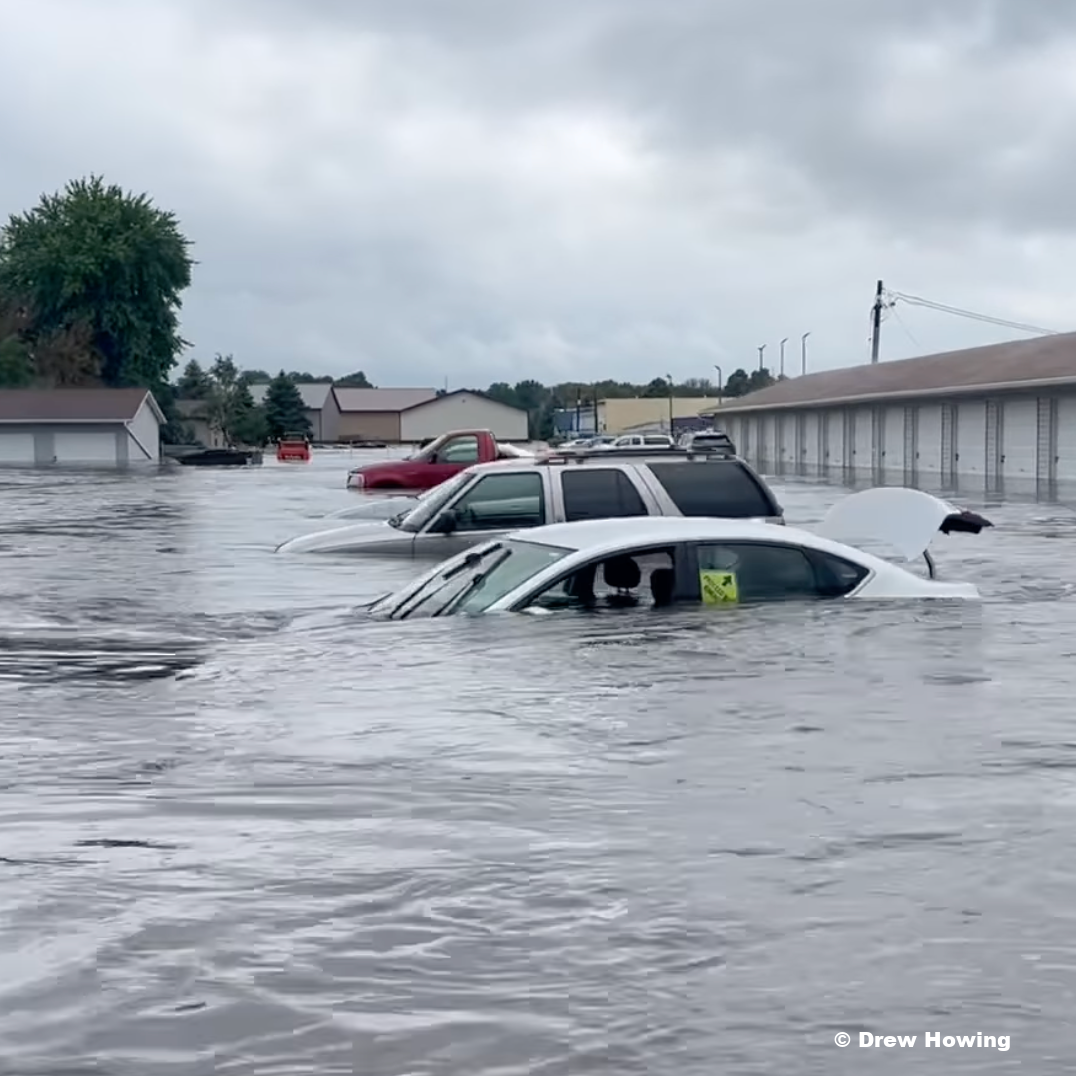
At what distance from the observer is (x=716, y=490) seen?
50.4 ft

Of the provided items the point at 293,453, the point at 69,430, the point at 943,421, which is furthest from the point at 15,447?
the point at 943,421

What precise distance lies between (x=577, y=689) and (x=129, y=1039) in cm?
510

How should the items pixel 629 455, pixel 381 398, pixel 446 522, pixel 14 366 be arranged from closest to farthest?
pixel 446 522 < pixel 629 455 < pixel 14 366 < pixel 381 398

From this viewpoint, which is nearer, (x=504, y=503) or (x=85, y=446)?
(x=504, y=503)

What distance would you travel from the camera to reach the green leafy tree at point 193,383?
5920 inches

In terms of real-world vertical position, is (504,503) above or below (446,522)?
above

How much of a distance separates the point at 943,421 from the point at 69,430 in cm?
4296

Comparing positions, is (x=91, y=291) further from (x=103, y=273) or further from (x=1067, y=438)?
(x=1067, y=438)

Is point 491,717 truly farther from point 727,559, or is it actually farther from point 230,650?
point 230,650

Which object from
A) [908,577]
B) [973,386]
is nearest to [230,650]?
[908,577]

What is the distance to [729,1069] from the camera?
4.27m

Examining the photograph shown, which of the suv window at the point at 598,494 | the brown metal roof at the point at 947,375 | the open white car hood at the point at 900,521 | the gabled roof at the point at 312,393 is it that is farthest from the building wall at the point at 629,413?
the open white car hood at the point at 900,521

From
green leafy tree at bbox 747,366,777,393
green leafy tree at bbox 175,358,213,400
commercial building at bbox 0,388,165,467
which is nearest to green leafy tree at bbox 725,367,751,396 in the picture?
green leafy tree at bbox 747,366,777,393

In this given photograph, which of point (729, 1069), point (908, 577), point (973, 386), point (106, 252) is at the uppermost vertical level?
point (106, 252)
